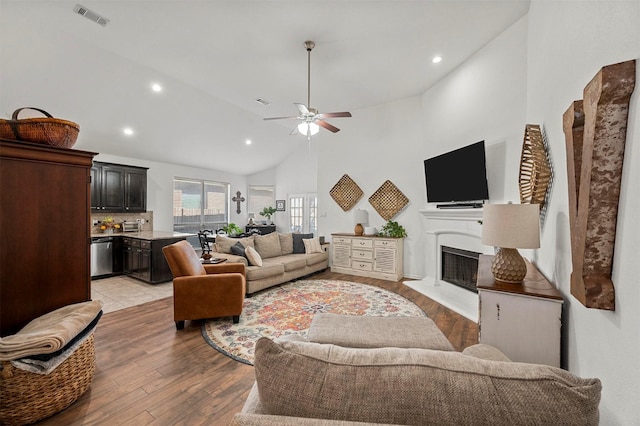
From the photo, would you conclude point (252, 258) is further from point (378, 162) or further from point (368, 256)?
point (378, 162)

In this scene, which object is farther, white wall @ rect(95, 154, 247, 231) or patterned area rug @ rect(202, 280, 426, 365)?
white wall @ rect(95, 154, 247, 231)

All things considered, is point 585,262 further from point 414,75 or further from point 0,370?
point 414,75

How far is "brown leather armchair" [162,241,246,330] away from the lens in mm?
2945

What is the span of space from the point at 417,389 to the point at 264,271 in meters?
3.71

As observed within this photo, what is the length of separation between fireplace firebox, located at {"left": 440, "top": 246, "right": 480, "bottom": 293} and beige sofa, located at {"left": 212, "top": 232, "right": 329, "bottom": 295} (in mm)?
2333

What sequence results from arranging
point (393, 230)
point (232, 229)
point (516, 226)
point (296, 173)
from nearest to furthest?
point (516, 226), point (393, 230), point (232, 229), point (296, 173)

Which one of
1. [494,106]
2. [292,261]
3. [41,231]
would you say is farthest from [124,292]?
[494,106]

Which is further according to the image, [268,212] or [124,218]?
[268,212]

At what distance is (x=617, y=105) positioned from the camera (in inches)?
33.5

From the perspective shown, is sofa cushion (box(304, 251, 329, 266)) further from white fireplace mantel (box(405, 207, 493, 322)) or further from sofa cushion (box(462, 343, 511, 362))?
sofa cushion (box(462, 343, 511, 362))

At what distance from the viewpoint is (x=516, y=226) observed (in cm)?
163

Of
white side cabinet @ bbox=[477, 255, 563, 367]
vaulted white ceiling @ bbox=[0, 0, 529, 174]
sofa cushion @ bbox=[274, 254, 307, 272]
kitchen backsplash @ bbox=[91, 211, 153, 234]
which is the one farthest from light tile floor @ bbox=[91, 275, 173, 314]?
white side cabinet @ bbox=[477, 255, 563, 367]

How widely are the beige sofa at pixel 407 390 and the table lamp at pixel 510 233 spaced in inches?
45.5

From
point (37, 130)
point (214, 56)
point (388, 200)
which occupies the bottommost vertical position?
point (388, 200)
